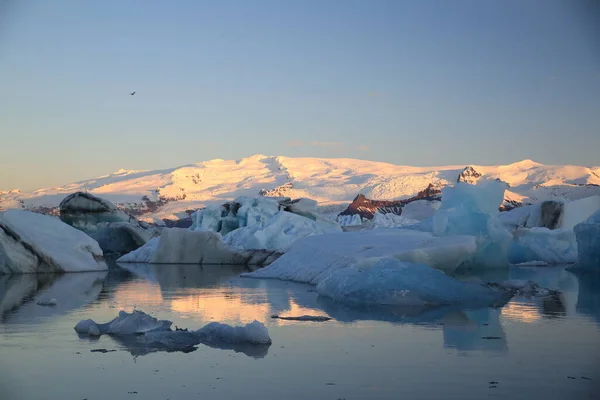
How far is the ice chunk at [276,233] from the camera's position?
25.2 metres

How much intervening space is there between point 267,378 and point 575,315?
15.6 ft

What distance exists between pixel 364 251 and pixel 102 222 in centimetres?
2098

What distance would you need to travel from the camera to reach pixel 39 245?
672 inches

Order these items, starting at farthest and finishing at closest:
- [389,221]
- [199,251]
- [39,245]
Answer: [389,221]
[199,251]
[39,245]

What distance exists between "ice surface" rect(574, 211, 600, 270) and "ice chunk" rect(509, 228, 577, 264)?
10.1 feet

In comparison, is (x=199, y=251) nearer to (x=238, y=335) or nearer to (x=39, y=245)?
(x=39, y=245)

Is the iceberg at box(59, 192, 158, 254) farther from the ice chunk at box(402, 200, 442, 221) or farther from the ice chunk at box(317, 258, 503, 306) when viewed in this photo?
the ice chunk at box(317, 258, 503, 306)

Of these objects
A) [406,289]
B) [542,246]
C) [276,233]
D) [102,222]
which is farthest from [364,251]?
[102,222]

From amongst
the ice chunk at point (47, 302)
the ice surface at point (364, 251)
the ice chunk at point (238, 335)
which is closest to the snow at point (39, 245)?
the ice surface at point (364, 251)

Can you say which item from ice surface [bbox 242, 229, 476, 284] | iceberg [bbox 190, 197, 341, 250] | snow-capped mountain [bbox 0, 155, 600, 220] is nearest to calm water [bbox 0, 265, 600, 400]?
ice surface [bbox 242, 229, 476, 284]

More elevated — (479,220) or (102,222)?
(479,220)

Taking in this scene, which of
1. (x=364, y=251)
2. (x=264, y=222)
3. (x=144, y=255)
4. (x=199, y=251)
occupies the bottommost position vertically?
(x=144, y=255)

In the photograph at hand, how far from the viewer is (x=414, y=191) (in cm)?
7319

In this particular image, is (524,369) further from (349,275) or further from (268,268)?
(268,268)
